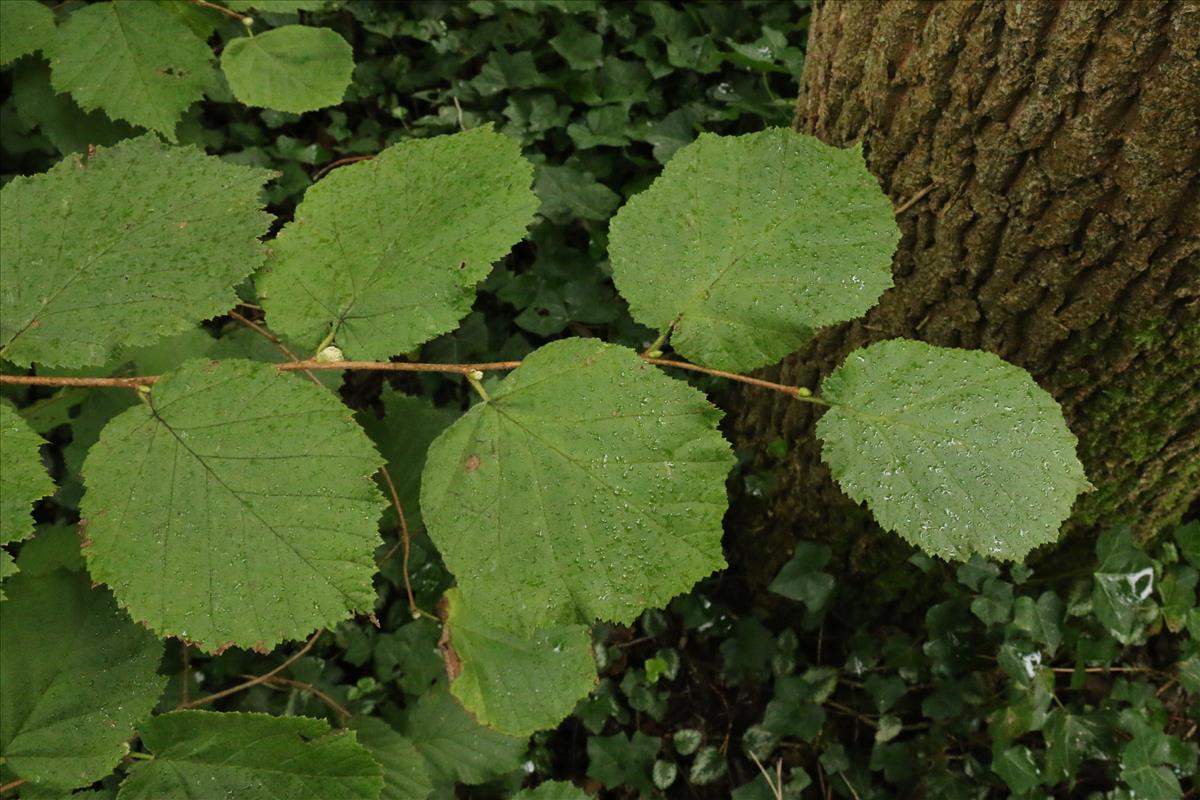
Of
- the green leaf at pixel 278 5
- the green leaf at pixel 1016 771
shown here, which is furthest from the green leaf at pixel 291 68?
the green leaf at pixel 1016 771

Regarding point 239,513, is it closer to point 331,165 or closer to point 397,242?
point 397,242

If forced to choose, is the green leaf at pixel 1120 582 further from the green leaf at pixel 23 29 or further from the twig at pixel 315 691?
the green leaf at pixel 23 29

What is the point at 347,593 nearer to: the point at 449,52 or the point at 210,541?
the point at 210,541

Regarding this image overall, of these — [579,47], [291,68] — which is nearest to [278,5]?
[291,68]

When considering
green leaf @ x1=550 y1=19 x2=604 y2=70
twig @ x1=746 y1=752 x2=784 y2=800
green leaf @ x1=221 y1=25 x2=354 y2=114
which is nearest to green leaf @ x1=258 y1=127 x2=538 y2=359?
green leaf @ x1=221 y1=25 x2=354 y2=114

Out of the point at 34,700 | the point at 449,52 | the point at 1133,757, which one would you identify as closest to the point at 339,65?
the point at 449,52

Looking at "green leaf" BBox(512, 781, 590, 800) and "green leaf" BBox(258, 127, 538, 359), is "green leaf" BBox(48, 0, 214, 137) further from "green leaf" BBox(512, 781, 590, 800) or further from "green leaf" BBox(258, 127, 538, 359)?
"green leaf" BBox(512, 781, 590, 800)
